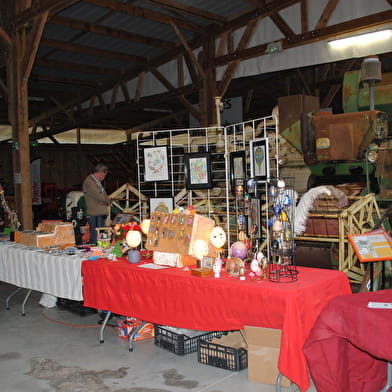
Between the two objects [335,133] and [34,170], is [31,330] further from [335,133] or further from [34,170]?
[34,170]

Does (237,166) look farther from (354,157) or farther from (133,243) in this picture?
(354,157)

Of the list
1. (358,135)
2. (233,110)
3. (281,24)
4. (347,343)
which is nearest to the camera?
(347,343)

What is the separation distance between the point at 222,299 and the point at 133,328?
1.39 m

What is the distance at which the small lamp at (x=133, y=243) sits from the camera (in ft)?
13.5

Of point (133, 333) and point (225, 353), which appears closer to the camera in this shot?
point (225, 353)

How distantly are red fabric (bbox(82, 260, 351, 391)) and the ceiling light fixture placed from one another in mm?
4654

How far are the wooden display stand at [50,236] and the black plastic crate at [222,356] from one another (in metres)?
2.31

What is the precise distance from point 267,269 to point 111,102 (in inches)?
394

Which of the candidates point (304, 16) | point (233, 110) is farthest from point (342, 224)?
point (233, 110)

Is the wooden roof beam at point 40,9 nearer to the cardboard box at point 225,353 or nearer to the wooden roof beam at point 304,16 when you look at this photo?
the wooden roof beam at point 304,16

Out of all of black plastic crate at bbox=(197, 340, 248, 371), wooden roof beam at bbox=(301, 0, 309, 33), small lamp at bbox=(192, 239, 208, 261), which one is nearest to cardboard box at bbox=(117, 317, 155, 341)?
black plastic crate at bbox=(197, 340, 248, 371)

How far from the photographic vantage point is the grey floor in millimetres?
3389

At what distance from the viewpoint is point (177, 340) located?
3924 mm

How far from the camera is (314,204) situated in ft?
17.9
